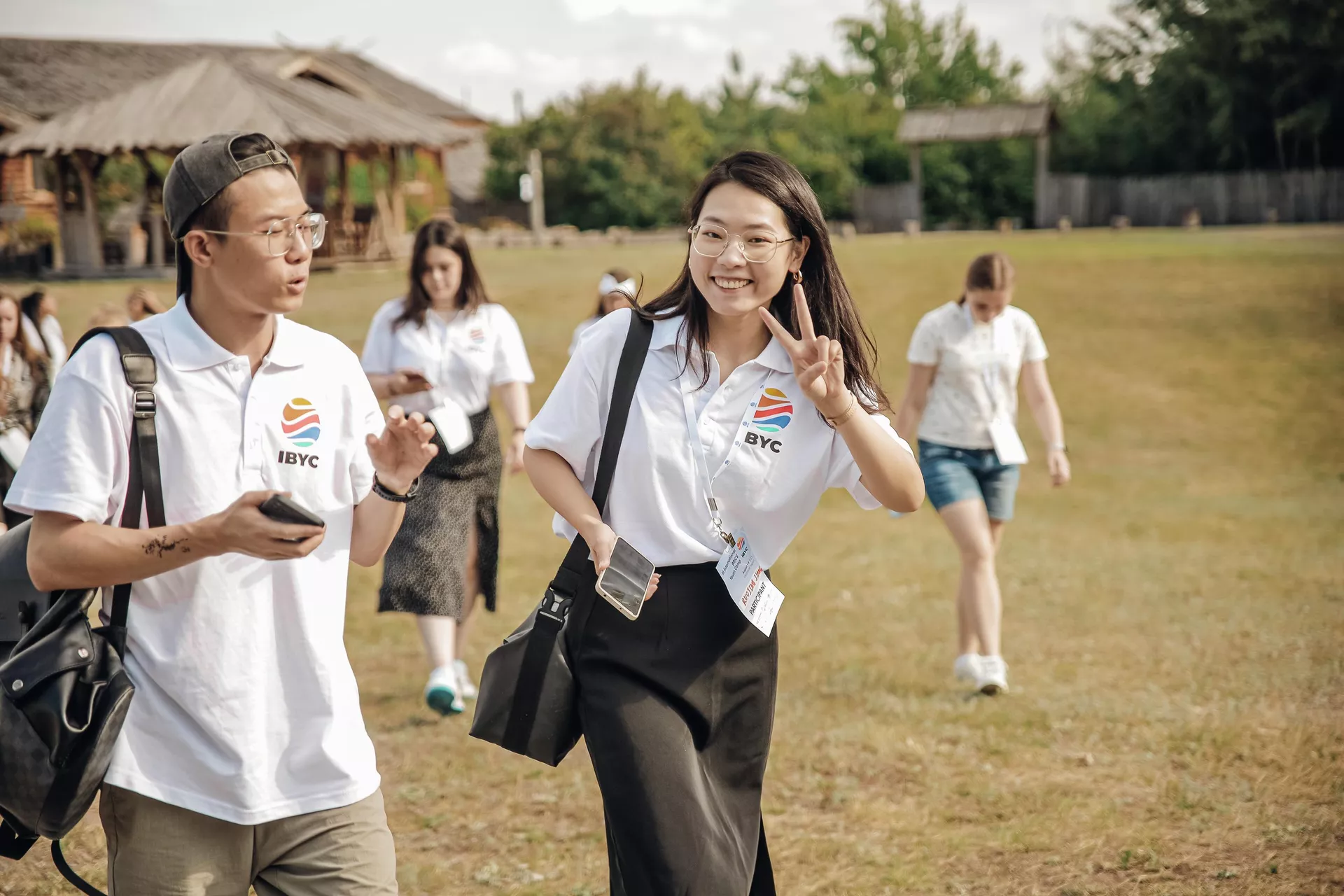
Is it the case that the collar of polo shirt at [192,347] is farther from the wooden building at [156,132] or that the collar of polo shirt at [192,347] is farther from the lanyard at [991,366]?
the wooden building at [156,132]

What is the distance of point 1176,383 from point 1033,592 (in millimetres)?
10761

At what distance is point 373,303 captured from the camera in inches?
914

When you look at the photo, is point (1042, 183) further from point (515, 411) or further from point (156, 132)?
point (515, 411)

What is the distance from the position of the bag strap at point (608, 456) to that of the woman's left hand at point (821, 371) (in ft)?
1.23

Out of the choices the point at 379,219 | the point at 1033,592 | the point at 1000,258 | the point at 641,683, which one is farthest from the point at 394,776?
the point at 379,219

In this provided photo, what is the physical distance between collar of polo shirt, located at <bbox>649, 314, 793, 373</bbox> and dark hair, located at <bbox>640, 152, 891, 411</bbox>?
0.06 ft

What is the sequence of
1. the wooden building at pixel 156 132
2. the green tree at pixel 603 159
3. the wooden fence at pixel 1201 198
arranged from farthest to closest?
the green tree at pixel 603 159, the wooden fence at pixel 1201 198, the wooden building at pixel 156 132

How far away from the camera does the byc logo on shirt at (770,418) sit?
3.03m

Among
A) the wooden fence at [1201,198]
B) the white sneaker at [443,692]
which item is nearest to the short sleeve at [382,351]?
the white sneaker at [443,692]

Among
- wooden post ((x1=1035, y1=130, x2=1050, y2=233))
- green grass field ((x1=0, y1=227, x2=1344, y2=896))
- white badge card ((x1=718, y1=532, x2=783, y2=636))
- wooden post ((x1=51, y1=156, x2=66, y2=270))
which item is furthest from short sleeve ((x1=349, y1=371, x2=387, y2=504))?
wooden post ((x1=1035, y1=130, x2=1050, y2=233))

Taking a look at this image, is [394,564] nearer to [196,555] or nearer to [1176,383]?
[196,555]

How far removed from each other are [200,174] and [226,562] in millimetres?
751

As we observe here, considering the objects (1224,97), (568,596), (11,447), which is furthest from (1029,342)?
(1224,97)

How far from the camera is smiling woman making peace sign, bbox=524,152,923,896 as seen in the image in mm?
2881
